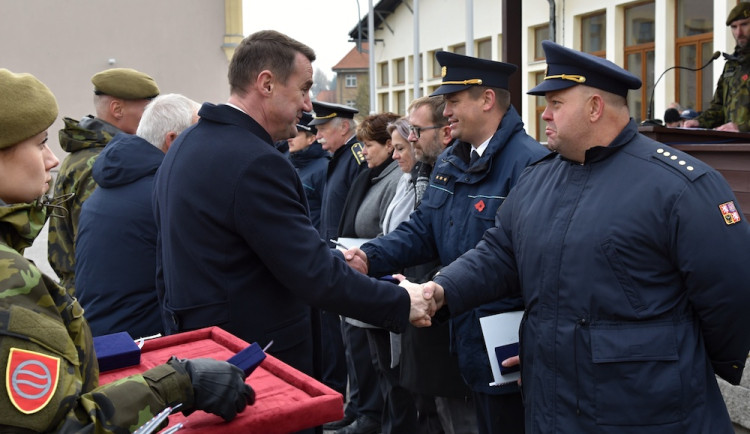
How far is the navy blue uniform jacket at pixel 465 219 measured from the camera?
11.1 feet

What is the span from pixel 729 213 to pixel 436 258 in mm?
1771

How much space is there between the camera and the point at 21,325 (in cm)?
154

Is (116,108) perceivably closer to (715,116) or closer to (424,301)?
(424,301)

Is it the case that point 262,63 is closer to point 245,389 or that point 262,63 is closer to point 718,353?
point 245,389

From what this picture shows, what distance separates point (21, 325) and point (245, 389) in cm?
57

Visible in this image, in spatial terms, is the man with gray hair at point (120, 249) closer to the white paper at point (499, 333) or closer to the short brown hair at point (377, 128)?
the white paper at point (499, 333)

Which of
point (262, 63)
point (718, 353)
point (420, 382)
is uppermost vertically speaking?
point (262, 63)

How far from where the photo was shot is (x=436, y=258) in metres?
4.02

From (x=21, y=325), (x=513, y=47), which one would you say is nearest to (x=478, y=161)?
(x=21, y=325)

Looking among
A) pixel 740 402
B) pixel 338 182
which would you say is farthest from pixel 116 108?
pixel 740 402

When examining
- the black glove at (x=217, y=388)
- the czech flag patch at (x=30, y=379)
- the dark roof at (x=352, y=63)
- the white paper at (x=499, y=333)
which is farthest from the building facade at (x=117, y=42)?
the dark roof at (x=352, y=63)

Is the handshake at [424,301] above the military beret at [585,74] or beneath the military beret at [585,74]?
beneath

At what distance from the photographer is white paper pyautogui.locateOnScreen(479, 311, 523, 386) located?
3.07m

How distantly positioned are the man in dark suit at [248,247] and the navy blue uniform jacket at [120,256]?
0.56m
